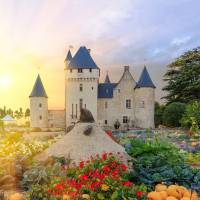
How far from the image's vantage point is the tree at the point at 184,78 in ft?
135

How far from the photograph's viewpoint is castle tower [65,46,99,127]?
137 feet

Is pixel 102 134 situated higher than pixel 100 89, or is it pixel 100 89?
pixel 100 89

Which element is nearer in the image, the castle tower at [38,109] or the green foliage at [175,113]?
the green foliage at [175,113]

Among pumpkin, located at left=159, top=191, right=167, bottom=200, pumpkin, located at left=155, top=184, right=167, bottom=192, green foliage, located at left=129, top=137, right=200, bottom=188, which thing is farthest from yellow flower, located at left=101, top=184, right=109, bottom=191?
green foliage, located at left=129, top=137, right=200, bottom=188

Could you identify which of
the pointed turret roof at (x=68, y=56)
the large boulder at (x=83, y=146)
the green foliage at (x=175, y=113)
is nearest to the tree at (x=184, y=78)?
the green foliage at (x=175, y=113)

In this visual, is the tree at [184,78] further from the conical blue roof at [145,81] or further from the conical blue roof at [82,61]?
the conical blue roof at [82,61]

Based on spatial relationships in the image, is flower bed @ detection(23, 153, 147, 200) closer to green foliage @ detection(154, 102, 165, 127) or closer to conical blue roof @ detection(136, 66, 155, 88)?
conical blue roof @ detection(136, 66, 155, 88)

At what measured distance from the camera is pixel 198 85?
130 feet

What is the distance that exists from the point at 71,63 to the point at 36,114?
7.07 metres

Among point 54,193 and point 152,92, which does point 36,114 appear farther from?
point 54,193

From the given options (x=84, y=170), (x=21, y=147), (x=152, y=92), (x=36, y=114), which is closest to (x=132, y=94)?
(x=152, y=92)

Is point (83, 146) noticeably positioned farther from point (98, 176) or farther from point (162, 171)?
point (98, 176)

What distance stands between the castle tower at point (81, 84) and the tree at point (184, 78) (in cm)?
855

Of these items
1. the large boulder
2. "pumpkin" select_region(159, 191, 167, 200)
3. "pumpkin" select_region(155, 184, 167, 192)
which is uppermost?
the large boulder
